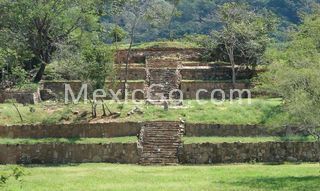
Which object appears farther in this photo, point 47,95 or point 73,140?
point 47,95

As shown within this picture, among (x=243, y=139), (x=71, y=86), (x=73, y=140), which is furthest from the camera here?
(x=71, y=86)

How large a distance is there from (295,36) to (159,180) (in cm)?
2798

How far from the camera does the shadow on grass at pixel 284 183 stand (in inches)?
945

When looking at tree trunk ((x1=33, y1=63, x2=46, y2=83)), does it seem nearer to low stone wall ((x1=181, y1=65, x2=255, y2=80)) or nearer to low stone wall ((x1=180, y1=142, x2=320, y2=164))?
low stone wall ((x1=181, y1=65, x2=255, y2=80))

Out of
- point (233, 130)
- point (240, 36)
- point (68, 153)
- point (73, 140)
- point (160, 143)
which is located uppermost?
point (240, 36)

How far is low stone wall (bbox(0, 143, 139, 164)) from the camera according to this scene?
3600cm

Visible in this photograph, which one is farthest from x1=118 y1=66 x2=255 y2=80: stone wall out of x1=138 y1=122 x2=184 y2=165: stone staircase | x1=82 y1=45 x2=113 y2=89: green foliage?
x1=138 y1=122 x2=184 y2=165: stone staircase

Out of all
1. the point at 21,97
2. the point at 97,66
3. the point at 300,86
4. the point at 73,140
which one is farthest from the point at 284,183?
the point at 21,97

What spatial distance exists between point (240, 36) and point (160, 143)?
1876 centimetres

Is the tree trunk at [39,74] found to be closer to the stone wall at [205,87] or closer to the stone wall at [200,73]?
the stone wall at [200,73]

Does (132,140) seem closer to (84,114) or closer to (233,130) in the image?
(84,114)

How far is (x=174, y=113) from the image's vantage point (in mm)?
39844

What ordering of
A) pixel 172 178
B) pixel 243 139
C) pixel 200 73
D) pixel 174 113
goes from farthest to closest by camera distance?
Result: pixel 200 73, pixel 174 113, pixel 243 139, pixel 172 178

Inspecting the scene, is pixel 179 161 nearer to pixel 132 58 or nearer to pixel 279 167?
pixel 279 167
